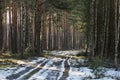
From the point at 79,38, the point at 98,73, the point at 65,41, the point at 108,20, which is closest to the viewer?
the point at 98,73

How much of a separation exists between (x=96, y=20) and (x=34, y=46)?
364 inches

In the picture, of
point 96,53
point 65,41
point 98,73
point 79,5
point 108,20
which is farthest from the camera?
point 65,41

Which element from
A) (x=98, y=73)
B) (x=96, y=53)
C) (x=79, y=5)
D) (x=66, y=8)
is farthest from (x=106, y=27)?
(x=98, y=73)

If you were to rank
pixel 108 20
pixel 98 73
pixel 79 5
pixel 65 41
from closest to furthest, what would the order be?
pixel 98 73, pixel 108 20, pixel 79 5, pixel 65 41

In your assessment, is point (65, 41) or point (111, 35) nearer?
point (111, 35)

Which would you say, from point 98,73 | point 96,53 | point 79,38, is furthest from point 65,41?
point 98,73

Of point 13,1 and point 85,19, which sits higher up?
point 13,1

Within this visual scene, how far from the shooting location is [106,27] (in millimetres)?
26969

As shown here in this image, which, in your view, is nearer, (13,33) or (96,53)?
(96,53)

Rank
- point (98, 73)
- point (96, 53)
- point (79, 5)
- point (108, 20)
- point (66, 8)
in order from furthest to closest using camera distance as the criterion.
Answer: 1. point (66, 8)
2. point (79, 5)
3. point (96, 53)
4. point (108, 20)
5. point (98, 73)

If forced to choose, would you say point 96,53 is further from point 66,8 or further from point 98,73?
point 98,73

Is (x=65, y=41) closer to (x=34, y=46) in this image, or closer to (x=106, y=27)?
(x=34, y=46)

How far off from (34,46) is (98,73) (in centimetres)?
1765

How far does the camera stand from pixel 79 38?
10019cm
